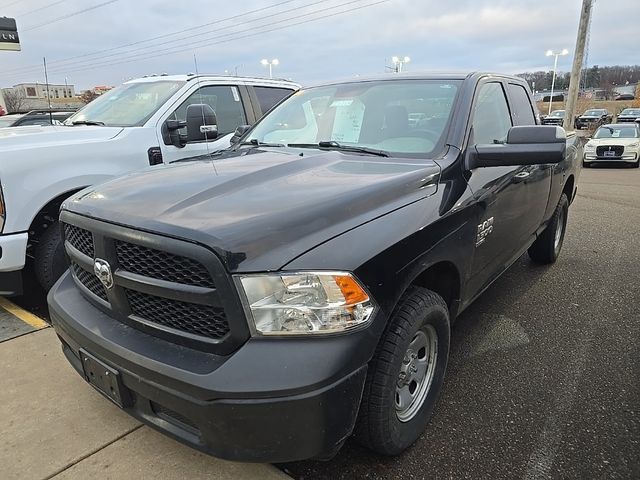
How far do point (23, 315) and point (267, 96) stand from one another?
3537 millimetres

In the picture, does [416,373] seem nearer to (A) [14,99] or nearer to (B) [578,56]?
(B) [578,56]

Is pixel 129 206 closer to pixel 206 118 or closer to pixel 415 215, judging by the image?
pixel 415 215

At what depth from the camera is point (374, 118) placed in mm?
3127

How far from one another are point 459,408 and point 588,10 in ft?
72.4

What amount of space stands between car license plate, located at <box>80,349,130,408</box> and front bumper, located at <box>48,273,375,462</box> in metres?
0.07

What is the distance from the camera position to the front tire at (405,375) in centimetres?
201

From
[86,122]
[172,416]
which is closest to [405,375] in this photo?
[172,416]

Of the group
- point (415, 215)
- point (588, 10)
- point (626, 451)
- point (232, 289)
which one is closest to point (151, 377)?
point (232, 289)

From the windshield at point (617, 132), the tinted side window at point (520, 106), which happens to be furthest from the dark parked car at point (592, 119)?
the tinted side window at point (520, 106)

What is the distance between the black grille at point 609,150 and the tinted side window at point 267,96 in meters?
14.8

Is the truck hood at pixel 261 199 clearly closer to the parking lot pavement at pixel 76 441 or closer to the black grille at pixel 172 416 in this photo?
the black grille at pixel 172 416

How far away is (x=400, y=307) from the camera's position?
2.16 meters

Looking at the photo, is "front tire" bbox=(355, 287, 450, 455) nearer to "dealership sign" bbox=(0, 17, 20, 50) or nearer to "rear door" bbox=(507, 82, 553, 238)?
"rear door" bbox=(507, 82, 553, 238)

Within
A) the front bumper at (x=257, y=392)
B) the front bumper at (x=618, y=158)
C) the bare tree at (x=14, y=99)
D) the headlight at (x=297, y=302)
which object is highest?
the bare tree at (x=14, y=99)
